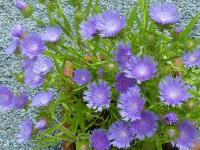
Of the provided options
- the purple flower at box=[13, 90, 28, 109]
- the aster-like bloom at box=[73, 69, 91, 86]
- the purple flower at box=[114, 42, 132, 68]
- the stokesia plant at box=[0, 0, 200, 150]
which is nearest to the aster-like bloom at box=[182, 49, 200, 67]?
the stokesia plant at box=[0, 0, 200, 150]

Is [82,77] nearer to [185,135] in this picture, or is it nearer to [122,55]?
[122,55]

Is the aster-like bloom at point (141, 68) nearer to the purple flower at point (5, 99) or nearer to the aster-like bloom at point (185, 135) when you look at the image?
the aster-like bloom at point (185, 135)

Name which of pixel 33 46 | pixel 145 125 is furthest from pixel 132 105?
pixel 33 46

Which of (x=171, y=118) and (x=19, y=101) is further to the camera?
(x=19, y=101)

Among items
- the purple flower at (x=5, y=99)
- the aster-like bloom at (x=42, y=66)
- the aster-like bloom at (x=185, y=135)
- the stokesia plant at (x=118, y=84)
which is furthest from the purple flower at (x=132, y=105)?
the purple flower at (x=5, y=99)

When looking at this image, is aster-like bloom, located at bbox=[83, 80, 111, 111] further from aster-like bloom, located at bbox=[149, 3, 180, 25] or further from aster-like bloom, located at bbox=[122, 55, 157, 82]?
aster-like bloom, located at bbox=[149, 3, 180, 25]
